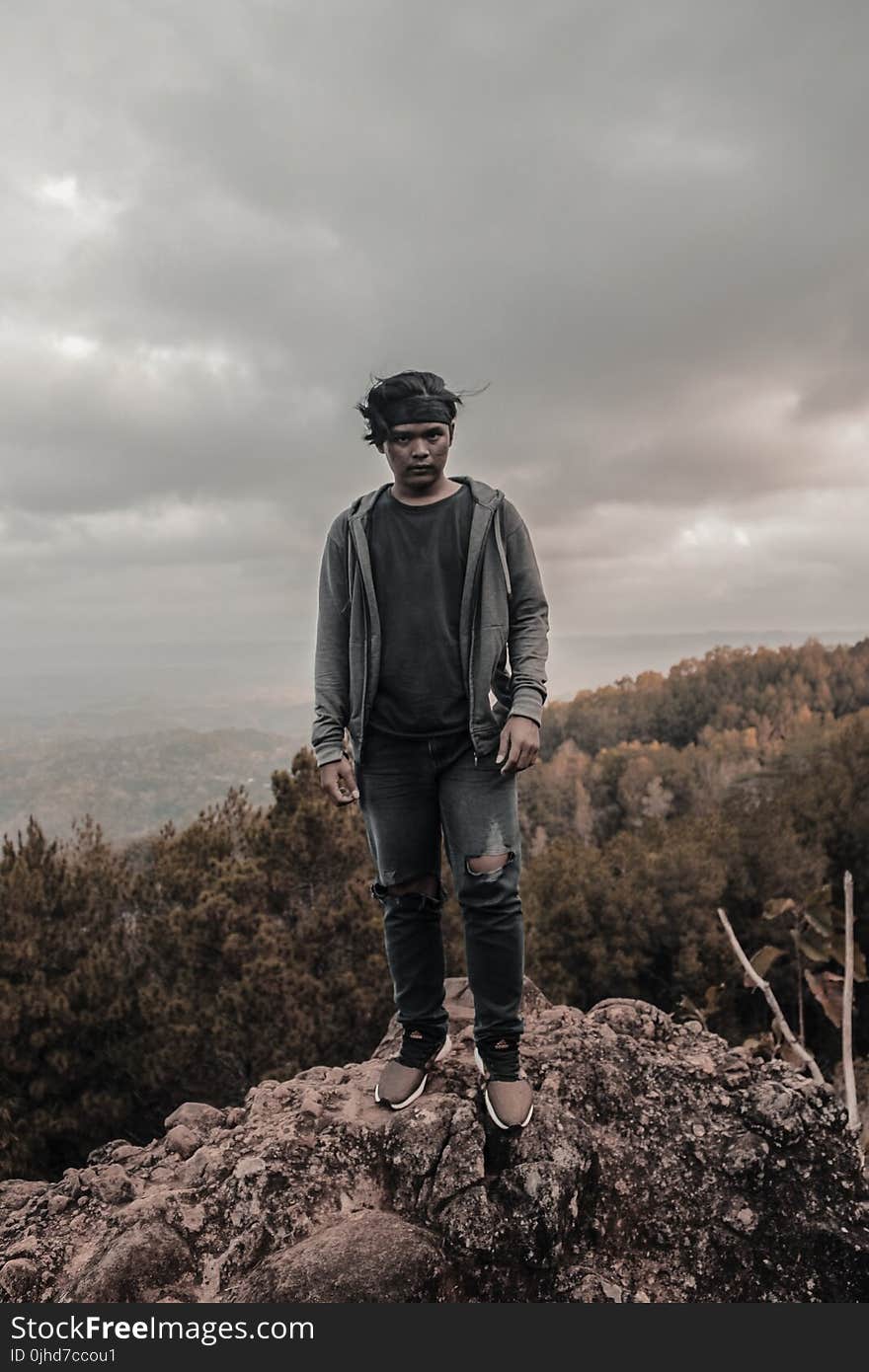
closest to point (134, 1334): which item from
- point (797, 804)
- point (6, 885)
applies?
point (6, 885)

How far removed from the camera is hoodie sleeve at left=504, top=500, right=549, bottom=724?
9.18ft

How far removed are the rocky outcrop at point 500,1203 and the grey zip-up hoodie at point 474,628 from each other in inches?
55.8

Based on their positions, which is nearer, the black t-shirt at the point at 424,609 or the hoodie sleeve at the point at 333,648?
the black t-shirt at the point at 424,609

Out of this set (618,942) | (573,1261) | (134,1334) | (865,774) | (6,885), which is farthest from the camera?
(865,774)

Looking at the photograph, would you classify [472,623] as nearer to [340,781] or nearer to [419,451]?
[419,451]

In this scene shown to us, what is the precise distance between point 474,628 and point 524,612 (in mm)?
214

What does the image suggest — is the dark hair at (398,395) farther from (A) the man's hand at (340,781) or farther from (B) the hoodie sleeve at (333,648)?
(A) the man's hand at (340,781)

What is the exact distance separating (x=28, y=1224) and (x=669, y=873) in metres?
18.1

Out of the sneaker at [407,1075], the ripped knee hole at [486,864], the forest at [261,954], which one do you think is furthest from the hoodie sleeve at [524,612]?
the forest at [261,954]

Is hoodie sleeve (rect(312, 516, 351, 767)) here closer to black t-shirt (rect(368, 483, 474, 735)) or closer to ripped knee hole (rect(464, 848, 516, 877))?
black t-shirt (rect(368, 483, 474, 735))

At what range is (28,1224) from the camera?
2848mm

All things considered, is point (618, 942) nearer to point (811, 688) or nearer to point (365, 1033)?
point (365, 1033)

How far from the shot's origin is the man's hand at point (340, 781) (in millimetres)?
2818

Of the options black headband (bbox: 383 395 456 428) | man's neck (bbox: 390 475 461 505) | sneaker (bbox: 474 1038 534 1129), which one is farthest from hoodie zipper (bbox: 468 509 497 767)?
sneaker (bbox: 474 1038 534 1129)
